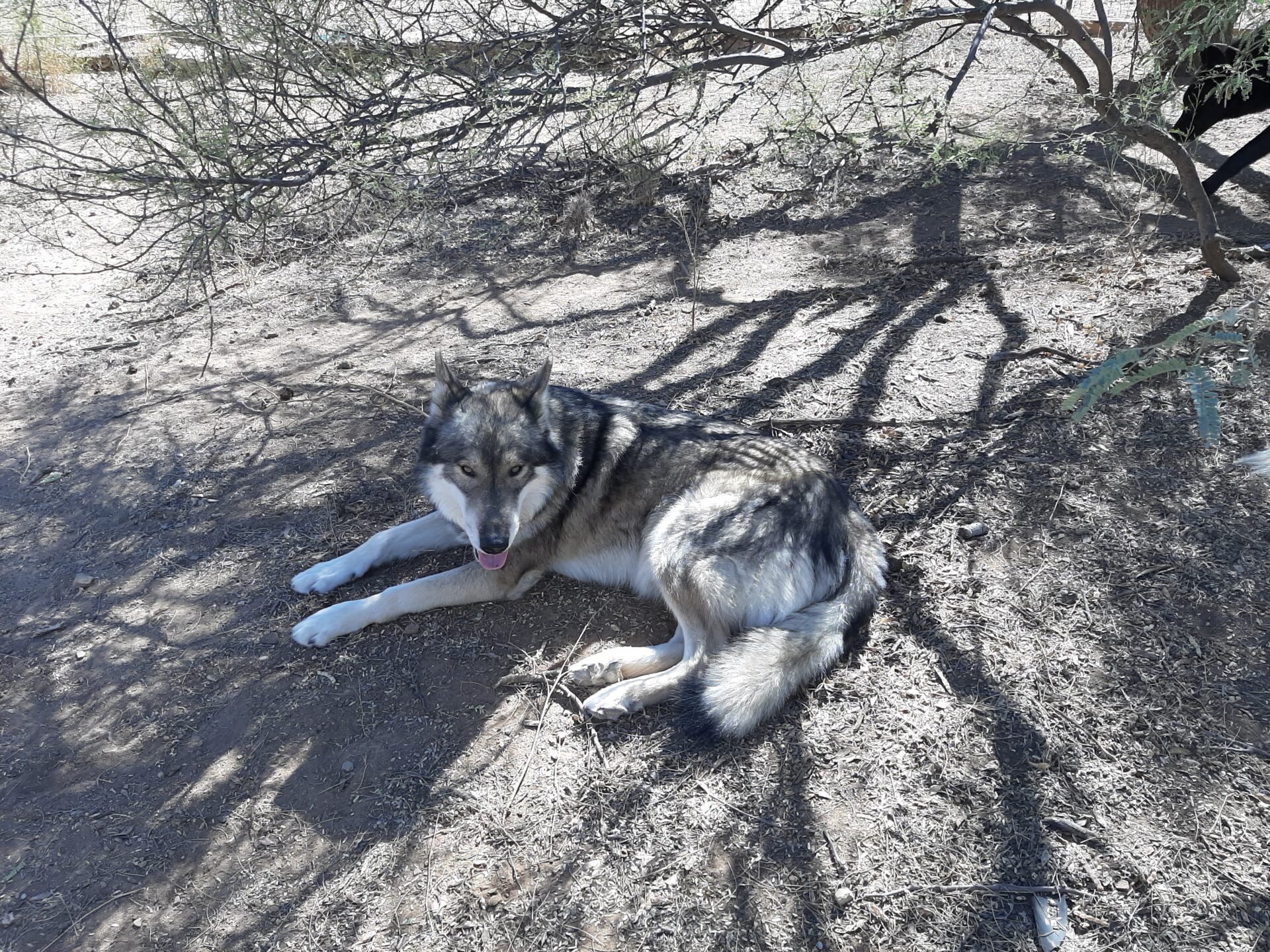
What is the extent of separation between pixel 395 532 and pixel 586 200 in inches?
155

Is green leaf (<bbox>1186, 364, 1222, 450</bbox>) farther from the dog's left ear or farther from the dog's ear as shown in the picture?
the dog's ear

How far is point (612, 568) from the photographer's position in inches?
160

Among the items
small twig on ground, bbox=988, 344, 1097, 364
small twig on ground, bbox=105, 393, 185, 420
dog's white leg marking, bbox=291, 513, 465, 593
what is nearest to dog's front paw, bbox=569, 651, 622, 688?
dog's white leg marking, bbox=291, 513, 465, 593

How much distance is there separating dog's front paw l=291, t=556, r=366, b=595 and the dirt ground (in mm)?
117

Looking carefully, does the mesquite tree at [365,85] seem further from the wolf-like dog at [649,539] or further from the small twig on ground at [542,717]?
the small twig on ground at [542,717]

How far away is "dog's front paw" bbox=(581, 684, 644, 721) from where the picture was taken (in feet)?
10.8

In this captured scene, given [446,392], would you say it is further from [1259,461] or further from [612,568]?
[1259,461]

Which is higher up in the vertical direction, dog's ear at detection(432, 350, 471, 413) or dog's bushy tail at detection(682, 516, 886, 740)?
dog's ear at detection(432, 350, 471, 413)

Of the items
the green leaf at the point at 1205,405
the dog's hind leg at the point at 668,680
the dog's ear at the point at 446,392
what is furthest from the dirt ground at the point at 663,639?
the green leaf at the point at 1205,405

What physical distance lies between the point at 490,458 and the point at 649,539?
810 millimetres

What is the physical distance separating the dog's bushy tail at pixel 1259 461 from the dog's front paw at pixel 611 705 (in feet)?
8.84

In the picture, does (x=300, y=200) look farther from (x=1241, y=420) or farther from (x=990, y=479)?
(x=1241, y=420)

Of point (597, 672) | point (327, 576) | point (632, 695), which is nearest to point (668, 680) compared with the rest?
point (632, 695)

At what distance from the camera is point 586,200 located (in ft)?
23.1
